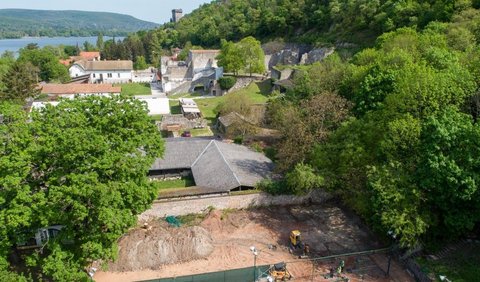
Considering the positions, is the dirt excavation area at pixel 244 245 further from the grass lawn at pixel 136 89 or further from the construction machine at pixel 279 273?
the grass lawn at pixel 136 89

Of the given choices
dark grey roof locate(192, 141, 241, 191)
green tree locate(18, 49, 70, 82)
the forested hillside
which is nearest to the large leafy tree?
dark grey roof locate(192, 141, 241, 191)

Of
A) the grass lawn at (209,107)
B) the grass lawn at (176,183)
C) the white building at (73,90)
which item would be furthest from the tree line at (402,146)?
the white building at (73,90)

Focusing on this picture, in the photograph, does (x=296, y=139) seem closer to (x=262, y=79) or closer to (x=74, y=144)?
(x=74, y=144)

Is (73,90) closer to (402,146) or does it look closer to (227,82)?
(227,82)

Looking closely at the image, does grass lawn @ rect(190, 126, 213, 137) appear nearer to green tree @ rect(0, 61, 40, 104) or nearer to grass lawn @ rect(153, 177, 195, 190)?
grass lawn @ rect(153, 177, 195, 190)

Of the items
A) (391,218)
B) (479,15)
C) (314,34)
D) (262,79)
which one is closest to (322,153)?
(391,218)

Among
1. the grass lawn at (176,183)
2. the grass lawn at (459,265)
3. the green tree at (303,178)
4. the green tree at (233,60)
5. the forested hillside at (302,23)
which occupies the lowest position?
the grass lawn at (176,183)
